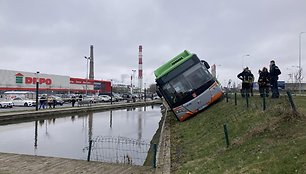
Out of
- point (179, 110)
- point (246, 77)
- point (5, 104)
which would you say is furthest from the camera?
point (5, 104)

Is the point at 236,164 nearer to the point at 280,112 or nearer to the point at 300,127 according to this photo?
the point at 300,127

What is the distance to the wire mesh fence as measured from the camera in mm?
10672

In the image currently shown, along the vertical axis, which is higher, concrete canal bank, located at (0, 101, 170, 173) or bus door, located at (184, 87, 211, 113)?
bus door, located at (184, 87, 211, 113)

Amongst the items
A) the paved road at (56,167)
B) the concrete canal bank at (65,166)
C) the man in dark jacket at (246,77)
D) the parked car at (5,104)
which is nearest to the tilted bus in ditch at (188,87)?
the man in dark jacket at (246,77)

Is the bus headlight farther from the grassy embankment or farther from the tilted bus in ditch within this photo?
the grassy embankment

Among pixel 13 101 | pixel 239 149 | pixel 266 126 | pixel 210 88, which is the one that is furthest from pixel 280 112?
pixel 13 101

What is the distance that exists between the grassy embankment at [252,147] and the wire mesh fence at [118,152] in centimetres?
165

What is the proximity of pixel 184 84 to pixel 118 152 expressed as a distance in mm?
5694

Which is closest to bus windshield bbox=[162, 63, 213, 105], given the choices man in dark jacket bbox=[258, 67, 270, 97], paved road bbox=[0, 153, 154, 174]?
man in dark jacket bbox=[258, 67, 270, 97]

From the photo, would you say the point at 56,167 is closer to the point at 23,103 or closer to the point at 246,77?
the point at 246,77

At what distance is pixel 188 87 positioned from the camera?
15703 mm

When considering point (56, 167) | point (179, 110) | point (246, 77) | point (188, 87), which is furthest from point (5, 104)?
point (56, 167)

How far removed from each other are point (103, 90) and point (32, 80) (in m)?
32.6

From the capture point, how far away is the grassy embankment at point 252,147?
5387 millimetres
